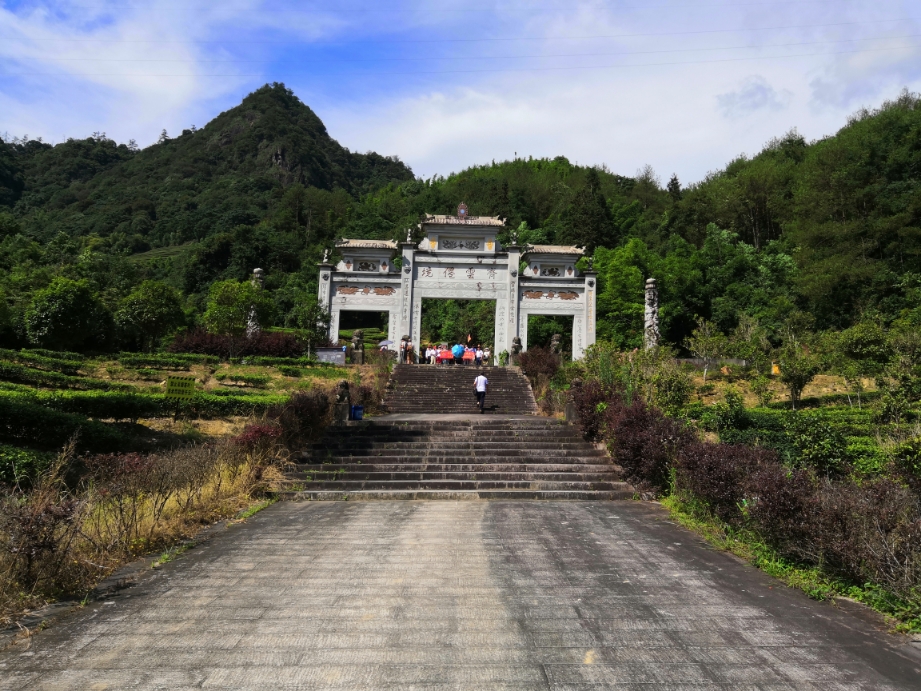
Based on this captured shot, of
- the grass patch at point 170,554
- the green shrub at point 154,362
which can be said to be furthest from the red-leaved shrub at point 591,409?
the green shrub at point 154,362

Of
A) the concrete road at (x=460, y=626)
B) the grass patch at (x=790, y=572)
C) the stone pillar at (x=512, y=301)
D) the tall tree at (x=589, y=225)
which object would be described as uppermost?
the tall tree at (x=589, y=225)

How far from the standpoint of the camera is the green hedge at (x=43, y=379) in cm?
1417

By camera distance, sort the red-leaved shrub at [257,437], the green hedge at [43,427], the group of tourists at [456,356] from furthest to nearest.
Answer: the group of tourists at [456,356] → the green hedge at [43,427] → the red-leaved shrub at [257,437]

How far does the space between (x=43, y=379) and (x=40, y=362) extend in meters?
2.55

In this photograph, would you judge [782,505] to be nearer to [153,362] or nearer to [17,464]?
[17,464]

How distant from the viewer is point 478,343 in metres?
40.3

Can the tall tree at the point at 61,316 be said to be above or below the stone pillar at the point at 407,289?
below

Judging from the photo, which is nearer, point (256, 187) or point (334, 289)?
point (334, 289)

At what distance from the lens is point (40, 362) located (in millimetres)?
16375

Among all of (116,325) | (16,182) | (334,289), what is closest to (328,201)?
(334,289)

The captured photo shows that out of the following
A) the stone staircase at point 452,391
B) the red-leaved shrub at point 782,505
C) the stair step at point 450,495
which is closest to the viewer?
the red-leaved shrub at point 782,505

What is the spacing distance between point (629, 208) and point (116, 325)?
39.7m

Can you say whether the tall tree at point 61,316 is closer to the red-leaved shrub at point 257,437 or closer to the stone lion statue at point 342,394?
the stone lion statue at point 342,394

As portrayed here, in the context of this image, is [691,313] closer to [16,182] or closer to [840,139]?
[840,139]
